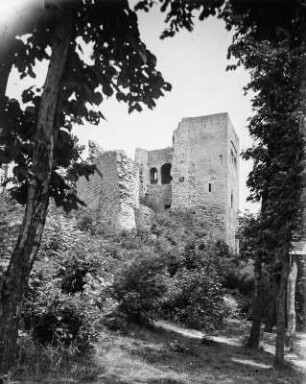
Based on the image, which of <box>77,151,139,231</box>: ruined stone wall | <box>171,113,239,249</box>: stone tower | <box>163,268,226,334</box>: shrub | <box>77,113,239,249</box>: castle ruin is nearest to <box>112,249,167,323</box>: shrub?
<box>163,268,226,334</box>: shrub

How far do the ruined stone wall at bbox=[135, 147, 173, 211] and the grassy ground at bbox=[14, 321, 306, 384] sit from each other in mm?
22047

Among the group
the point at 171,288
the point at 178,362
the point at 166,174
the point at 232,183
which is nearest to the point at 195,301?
the point at 171,288

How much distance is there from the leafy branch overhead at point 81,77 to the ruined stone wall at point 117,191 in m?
18.1

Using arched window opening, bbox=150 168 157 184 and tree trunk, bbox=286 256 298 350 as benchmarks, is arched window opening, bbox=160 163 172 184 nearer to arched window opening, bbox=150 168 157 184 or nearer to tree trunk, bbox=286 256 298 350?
arched window opening, bbox=150 168 157 184

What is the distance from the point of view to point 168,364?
8469mm

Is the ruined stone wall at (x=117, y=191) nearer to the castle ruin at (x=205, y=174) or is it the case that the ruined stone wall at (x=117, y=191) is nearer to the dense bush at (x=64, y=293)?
the castle ruin at (x=205, y=174)

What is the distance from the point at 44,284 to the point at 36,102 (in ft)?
13.3

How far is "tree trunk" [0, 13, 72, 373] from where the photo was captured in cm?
385

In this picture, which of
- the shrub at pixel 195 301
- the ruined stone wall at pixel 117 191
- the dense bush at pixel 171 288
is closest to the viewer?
the dense bush at pixel 171 288

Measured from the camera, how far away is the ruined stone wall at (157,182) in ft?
113

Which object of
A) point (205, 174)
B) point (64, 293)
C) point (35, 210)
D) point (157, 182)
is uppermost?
point (157, 182)

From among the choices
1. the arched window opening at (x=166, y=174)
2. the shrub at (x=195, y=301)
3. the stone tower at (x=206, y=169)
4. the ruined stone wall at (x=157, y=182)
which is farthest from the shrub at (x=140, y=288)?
the arched window opening at (x=166, y=174)

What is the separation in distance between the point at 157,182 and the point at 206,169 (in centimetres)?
794

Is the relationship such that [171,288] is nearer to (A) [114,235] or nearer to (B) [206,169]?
(A) [114,235]
